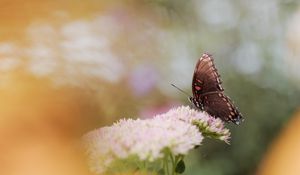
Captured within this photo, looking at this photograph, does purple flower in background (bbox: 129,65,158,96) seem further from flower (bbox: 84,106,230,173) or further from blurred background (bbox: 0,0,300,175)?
flower (bbox: 84,106,230,173)

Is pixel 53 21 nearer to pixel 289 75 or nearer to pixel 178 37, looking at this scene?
pixel 178 37

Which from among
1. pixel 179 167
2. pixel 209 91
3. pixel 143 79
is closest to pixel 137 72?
pixel 143 79

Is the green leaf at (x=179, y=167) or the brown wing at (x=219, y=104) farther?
the brown wing at (x=219, y=104)

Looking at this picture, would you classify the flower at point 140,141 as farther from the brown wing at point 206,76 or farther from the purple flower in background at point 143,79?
the purple flower in background at point 143,79

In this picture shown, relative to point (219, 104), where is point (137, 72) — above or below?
above

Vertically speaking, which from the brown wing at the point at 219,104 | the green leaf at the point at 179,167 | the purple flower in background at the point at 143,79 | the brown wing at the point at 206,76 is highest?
the purple flower in background at the point at 143,79

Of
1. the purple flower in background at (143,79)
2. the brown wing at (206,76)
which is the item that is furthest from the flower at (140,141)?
the purple flower in background at (143,79)

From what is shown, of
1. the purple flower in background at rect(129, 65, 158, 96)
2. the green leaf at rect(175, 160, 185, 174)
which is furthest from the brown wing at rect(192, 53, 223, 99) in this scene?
the purple flower in background at rect(129, 65, 158, 96)

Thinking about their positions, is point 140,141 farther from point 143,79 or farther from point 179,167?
point 143,79
